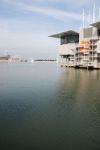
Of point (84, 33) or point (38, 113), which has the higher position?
point (84, 33)

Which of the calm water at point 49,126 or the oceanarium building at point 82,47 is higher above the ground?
the oceanarium building at point 82,47

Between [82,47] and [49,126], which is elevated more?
[82,47]

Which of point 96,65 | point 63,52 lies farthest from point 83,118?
point 63,52

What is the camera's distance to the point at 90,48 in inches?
3236

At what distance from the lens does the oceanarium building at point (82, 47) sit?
268 ft

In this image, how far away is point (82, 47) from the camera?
85250 mm

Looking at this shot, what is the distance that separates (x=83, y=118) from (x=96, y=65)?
210 ft

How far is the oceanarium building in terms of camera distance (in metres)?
81.6

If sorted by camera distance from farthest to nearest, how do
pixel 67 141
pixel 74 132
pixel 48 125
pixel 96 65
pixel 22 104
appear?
pixel 96 65 < pixel 22 104 < pixel 48 125 < pixel 74 132 < pixel 67 141

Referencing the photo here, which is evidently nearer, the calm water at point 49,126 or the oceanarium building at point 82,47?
the calm water at point 49,126

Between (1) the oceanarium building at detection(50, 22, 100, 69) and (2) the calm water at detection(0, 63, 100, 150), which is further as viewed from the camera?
(1) the oceanarium building at detection(50, 22, 100, 69)

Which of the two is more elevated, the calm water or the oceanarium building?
the oceanarium building

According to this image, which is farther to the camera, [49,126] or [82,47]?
[82,47]

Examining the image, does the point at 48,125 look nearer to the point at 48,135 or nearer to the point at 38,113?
the point at 48,135
